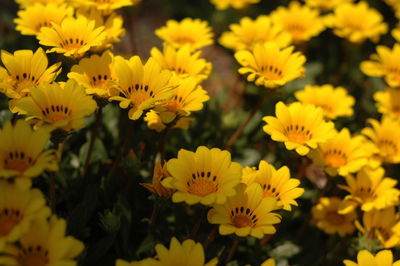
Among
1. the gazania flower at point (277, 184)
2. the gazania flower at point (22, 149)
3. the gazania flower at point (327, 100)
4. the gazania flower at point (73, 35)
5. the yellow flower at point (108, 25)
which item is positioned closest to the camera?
the gazania flower at point (22, 149)

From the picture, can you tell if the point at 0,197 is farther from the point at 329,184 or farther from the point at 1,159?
the point at 329,184

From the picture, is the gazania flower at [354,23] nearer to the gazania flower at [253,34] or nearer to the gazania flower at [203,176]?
the gazania flower at [253,34]

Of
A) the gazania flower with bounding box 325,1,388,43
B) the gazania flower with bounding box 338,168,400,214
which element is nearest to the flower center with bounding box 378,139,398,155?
the gazania flower with bounding box 338,168,400,214

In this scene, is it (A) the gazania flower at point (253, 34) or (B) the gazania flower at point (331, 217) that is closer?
(B) the gazania flower at point (331, 217)

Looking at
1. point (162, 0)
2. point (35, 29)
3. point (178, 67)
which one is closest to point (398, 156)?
point (178, 67)

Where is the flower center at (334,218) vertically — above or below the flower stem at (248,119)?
below

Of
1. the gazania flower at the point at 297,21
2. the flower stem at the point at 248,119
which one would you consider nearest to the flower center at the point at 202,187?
the flower stem at the point at 248,119
